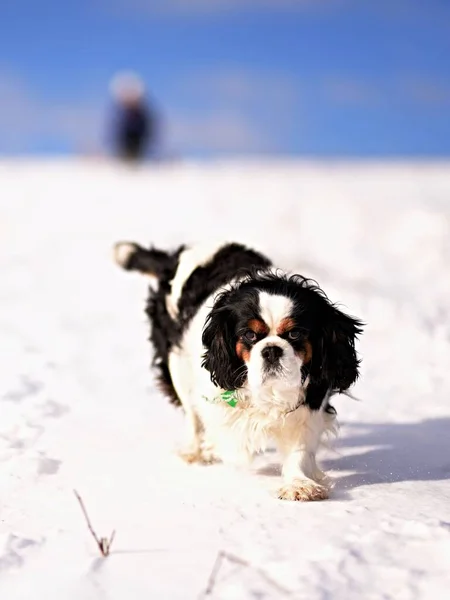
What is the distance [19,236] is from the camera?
11.3 meters

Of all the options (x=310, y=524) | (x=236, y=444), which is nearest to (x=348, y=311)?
(x=236, y=444)

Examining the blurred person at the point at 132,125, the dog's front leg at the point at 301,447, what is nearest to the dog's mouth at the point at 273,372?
the dog's front leg at the point at 301,447

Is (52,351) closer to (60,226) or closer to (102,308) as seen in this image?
(102,308)

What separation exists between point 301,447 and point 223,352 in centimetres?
58

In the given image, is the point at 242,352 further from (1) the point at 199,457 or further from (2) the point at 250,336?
(1) the point at 199,457

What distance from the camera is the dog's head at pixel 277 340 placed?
3633 mm

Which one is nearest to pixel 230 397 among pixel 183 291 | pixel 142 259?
pixel 183 291

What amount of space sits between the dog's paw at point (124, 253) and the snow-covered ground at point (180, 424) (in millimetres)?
895

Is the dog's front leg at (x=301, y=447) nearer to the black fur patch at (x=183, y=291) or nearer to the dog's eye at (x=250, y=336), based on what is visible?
the dog's eye at (x=250, y=336)

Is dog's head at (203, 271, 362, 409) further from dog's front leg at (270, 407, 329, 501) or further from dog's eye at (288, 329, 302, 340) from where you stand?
dog's front leg at (270, 407, 329, 501)

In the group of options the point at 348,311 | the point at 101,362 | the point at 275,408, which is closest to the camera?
the point at 275,408

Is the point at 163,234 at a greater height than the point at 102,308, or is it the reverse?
the point at 163,234

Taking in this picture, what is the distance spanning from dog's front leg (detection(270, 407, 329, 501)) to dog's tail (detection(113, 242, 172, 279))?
146 centimetres

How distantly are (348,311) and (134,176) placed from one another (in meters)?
9.30
